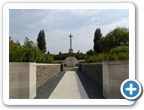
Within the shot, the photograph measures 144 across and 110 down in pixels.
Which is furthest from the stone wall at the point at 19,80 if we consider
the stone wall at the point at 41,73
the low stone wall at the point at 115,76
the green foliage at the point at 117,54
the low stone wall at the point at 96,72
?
the low stone wall at the point at 96,72

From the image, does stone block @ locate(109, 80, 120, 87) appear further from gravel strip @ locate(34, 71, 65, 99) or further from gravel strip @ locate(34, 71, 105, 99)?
gravel strip @ locate(34, 71, 65, 99)

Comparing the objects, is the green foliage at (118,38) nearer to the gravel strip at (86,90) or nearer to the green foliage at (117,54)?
the green foliage at (117,54)

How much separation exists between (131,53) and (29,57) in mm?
3835

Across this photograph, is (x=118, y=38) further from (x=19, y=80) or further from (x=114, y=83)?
(x=19, y=80)

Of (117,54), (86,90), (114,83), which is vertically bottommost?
(86,90)

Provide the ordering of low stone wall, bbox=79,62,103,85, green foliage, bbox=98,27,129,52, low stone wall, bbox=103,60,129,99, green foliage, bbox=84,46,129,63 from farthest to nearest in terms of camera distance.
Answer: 1. green foliage, bbox=98,27,129,52
2. low stone wall, bbox=79,62,103,85
3. green foliage, bbox=84,46,129,63
4. low stone wall, bbox=103,60,129,99

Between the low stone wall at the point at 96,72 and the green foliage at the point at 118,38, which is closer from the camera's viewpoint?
the low stone wall at the point at 96,72

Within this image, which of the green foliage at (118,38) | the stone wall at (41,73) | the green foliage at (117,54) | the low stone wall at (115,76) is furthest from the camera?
the green foliage at (118,38)

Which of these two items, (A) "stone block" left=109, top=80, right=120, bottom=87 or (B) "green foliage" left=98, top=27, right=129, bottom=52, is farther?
(B) "green foliage" left=98, top=27, right=129, bottom=52

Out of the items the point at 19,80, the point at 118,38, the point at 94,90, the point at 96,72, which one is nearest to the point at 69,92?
the point at 94,90

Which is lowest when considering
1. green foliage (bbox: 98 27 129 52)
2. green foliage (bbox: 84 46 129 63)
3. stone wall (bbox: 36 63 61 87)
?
stone wall (bbox: 36 63 61 87)

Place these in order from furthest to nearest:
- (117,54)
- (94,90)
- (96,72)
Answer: (96,72)
(117,54)
(94,90)

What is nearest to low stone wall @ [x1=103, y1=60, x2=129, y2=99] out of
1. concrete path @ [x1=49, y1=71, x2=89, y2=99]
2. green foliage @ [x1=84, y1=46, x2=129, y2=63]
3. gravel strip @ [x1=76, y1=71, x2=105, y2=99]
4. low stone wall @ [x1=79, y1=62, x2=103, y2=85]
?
gravel strip @ [x1=76, y1=71, x2=105, y2=99]

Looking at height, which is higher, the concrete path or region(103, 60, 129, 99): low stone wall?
region(103, 60, 129, 99): low stone wall
